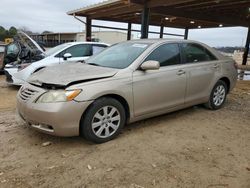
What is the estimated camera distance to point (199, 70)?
496 cm

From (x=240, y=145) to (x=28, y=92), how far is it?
10.5ft

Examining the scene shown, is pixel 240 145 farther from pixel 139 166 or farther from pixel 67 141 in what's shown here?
pixel 67 141

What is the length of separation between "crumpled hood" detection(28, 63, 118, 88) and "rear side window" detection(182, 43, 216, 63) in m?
1.68

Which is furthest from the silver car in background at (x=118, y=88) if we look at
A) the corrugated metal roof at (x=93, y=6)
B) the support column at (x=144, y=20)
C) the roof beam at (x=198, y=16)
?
the corrugated metal roof at (x=93, y=6)

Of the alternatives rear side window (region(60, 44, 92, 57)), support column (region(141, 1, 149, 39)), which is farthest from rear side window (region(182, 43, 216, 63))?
support column (region(141, 1, 149, 39))

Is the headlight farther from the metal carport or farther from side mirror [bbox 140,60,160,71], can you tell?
the metal carport

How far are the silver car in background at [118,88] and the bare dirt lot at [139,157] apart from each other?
0.96 feet

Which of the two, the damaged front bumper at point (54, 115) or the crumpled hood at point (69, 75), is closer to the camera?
the damaged front bumper at point (54, 115)

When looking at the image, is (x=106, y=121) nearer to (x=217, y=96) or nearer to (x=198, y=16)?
(x=217, y=96)

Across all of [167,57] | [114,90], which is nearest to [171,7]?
[167,57]

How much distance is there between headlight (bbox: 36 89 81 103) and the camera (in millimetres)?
3319

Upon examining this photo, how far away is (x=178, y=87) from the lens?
180 inches

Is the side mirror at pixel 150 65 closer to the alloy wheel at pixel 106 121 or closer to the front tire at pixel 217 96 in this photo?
the alloy wheel at pixel 106 121

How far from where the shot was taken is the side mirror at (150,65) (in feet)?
12.9
